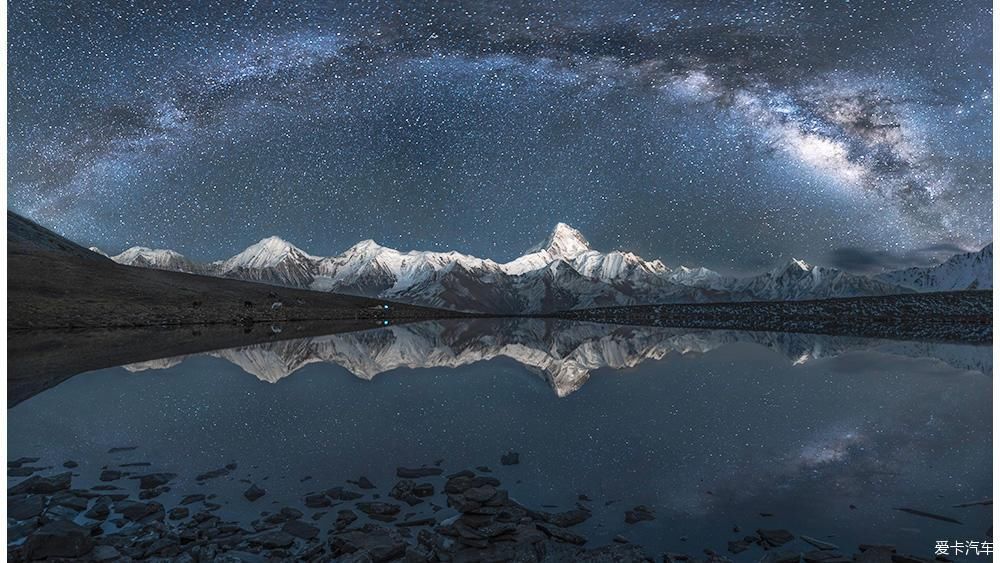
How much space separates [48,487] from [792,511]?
16.2m

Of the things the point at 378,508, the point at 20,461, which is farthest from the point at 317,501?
the point at 20,461

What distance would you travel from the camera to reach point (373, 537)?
8680mm

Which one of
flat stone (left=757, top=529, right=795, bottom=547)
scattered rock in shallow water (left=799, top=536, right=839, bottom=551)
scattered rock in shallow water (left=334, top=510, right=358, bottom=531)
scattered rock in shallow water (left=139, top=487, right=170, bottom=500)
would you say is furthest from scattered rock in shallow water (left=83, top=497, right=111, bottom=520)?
scattered rock in shallow water (left=799, top=536, right=839, bottom=551)

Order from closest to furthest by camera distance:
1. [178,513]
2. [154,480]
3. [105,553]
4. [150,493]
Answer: [105,553] < [178,513] < [150,493] < [154,480]

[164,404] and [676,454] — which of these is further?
Result: [164,404]

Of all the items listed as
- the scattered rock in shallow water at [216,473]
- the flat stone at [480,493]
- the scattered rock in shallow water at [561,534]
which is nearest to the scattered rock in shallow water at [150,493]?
the scattered rock in shallow water at [216,473]

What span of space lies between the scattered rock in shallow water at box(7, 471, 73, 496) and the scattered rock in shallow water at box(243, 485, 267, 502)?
438 centimetres

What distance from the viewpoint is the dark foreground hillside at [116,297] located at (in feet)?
288

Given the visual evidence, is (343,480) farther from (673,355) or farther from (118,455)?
(673,355)

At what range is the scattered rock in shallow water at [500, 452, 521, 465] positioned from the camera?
12814mm

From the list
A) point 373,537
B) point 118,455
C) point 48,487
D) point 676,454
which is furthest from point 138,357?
point 676,454

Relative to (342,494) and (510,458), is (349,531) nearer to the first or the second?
(342,494)

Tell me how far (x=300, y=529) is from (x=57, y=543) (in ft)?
12.6

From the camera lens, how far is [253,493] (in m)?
10.8
